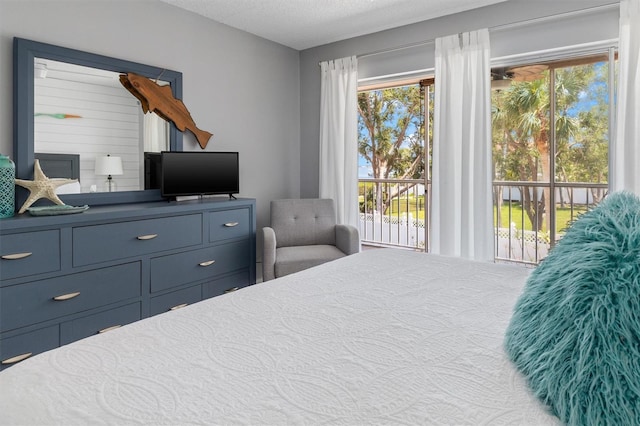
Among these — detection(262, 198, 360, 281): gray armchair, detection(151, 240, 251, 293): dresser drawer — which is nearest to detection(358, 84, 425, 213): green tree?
detection(262, 198, 360, 281): gray armchair

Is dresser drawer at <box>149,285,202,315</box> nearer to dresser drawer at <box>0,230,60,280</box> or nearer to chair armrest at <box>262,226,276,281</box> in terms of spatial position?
chair armrest at <box>262,226,276,281</box>

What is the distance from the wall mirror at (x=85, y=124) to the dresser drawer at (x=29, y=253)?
61cm

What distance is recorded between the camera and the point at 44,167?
2752 millimetres

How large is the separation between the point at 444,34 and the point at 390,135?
6.03 ft

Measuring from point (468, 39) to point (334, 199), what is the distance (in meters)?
1.99

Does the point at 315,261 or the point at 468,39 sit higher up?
the point at 468,39

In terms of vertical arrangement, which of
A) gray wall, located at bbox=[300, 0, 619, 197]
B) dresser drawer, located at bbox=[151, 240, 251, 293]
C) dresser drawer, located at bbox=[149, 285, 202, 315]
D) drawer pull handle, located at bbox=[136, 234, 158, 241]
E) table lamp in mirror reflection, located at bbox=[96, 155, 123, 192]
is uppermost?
gray wall, located at bbox=[300, 0, 619, 197]

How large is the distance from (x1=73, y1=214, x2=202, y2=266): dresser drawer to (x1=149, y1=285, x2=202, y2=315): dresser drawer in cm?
35

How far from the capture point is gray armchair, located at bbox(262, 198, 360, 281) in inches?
150

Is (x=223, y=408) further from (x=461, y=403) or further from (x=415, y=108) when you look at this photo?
(x=415, y=108)

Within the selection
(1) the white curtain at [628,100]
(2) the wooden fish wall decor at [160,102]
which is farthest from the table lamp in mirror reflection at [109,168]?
(1) the white curtain at [628,100]

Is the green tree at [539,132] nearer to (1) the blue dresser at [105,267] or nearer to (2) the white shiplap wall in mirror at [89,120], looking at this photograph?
(1) the blue dresser at [105,267]

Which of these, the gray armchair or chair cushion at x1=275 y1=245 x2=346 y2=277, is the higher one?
the gray armchair

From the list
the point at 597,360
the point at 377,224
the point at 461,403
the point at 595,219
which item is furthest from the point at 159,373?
the point at 377,224
